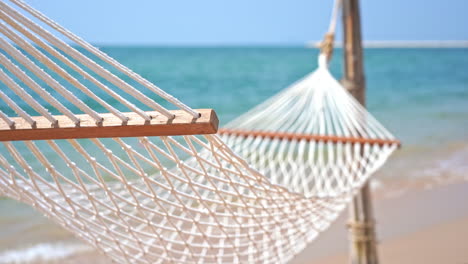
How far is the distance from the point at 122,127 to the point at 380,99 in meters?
9.48

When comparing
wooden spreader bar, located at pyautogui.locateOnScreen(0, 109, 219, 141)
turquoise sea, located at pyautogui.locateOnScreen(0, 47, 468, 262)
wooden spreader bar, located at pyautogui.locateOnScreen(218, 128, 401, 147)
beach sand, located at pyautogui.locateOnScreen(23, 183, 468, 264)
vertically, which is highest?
turquoise sea, located at pyautogui.locateOnScreen(0, 47, 468, 262)

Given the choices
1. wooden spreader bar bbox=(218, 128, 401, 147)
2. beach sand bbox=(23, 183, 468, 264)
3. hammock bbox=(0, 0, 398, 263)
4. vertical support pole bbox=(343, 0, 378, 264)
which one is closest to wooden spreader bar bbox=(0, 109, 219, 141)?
hammock bbox=(0, 0, 398, 263)

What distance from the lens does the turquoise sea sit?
3.80m

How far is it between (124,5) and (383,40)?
68.3 feet

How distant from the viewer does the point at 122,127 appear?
91 centimetres

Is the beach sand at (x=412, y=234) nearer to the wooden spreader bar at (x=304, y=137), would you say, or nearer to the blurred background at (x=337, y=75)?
the blurred background at (x=337, y=75)

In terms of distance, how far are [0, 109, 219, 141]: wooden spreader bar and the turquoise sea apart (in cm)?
256

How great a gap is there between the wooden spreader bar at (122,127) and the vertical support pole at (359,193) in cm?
153

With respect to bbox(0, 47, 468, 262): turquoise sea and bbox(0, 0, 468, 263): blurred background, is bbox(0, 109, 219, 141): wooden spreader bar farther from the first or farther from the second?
bbox(0, 47, 468, 262): turquoise sea

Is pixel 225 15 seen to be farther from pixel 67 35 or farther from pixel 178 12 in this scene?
pixel 67 35

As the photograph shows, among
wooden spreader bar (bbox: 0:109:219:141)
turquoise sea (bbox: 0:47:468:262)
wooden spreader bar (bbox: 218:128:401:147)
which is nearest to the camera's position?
wooden spreader bar (bbox: 0:109:219:141)

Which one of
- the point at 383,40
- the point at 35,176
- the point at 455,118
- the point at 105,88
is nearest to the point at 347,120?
the point at 35,176

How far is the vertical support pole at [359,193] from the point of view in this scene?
2348mm

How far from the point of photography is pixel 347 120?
2.20 m
